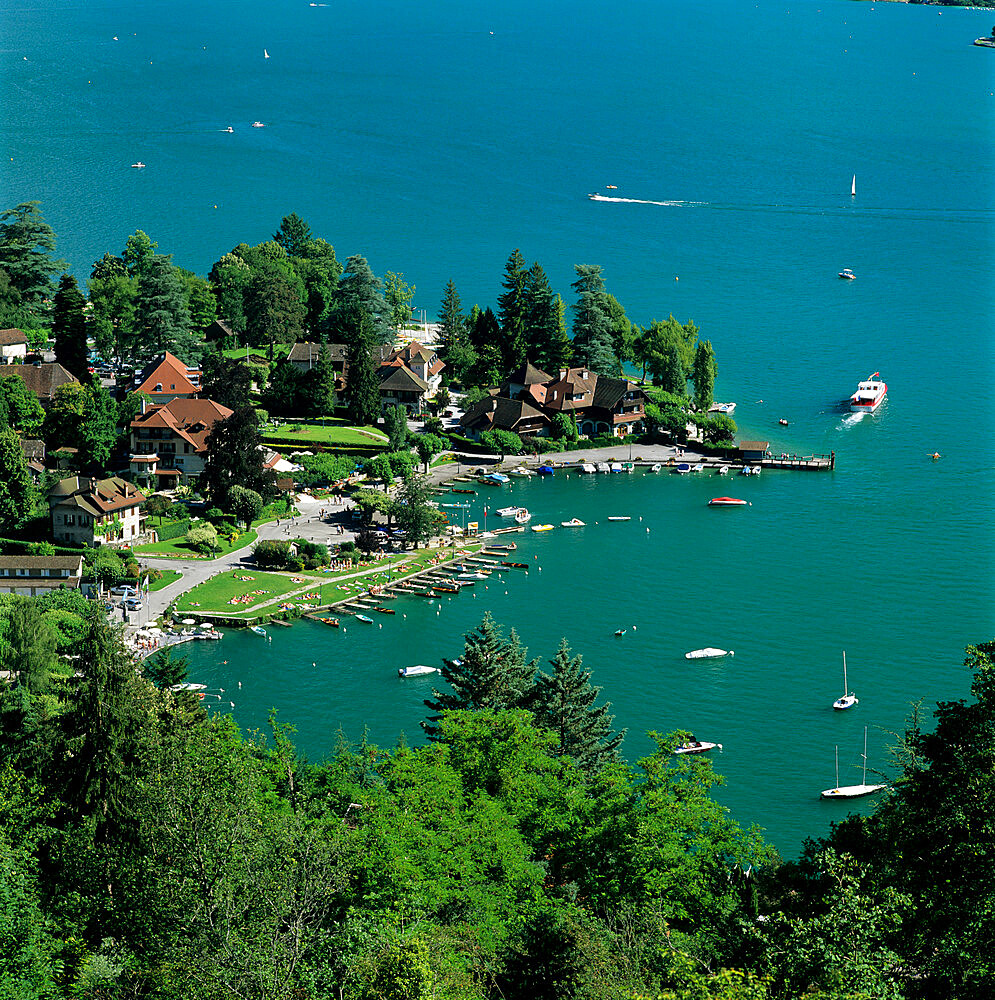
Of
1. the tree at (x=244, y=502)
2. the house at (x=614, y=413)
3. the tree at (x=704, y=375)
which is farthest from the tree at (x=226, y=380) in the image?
the tree at (x=704, y=375)

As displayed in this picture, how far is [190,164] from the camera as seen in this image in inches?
6732

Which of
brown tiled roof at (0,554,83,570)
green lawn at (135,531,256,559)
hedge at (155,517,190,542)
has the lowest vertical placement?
brown tiled roof at (0,554,83,570)

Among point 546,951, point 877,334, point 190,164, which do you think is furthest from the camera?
point 190,164

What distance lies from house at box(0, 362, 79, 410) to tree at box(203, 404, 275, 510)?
13.3 metres

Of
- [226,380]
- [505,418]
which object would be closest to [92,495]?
[226,380]

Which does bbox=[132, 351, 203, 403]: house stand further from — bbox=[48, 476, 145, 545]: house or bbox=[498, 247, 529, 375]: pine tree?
bbox=[498, 247, 529, 375]: pine tree

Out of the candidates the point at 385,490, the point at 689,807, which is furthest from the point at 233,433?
the point at 689,807

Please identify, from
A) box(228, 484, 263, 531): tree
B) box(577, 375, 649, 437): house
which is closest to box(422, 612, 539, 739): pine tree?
box(228, 484, 263, 531): tree

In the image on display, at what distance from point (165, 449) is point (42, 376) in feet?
36.7

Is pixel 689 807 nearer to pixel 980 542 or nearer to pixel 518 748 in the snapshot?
pixel 518 748

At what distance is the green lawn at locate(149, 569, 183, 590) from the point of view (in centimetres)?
6694

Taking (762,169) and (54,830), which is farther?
(762,169)

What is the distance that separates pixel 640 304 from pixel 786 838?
7503 centimetres

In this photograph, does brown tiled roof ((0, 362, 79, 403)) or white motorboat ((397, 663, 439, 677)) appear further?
brown tiled roof ((0, 362, 79, 403))
